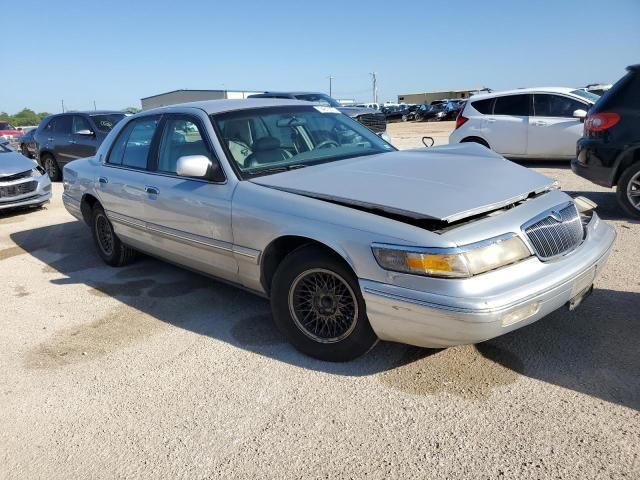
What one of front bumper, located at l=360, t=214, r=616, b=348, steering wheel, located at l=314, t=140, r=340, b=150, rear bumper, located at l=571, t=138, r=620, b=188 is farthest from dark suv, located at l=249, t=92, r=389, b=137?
front bumper, located at l=360, t=214, r=616, b=348

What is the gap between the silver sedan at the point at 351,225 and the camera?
262 cm

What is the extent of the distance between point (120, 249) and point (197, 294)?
1.27 meters

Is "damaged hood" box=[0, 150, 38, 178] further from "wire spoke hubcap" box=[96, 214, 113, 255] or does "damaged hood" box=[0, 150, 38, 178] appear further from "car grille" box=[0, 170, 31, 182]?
"wire spoke hubcap" box=[96, 214, 113, 255]

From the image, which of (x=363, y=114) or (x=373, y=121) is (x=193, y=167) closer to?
(x=363, y=114)

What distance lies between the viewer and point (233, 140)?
150 inches

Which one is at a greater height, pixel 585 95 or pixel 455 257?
pixel 585 95

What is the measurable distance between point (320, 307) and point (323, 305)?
3 centimetres

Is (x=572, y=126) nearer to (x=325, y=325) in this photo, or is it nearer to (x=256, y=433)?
(x=325, y=325)

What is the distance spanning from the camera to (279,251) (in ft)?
11.1

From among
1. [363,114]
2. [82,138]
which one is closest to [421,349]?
→ [363,114]

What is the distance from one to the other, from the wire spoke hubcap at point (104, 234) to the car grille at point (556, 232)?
4.02 m

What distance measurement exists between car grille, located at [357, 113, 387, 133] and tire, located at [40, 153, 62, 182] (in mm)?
7308

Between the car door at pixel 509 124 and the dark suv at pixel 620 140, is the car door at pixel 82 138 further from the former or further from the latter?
the dark suv at pixel 620 140

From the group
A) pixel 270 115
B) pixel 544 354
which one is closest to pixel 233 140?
pixel 270 115
